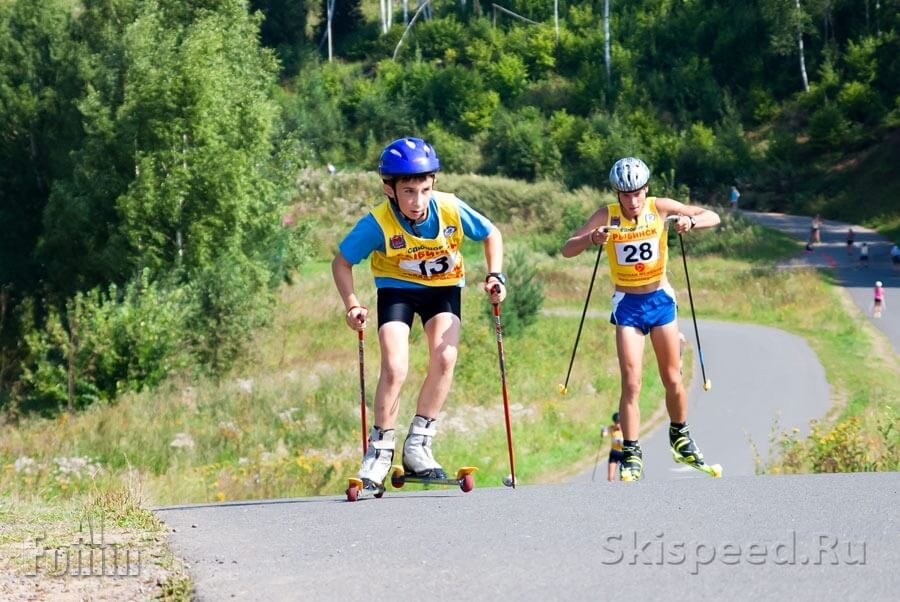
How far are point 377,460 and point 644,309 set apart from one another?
2545mm

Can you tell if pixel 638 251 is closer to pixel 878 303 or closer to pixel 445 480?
pixel 445 480

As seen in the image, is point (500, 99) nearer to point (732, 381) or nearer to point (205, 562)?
point (732, 381)

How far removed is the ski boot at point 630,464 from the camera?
33.9 feet

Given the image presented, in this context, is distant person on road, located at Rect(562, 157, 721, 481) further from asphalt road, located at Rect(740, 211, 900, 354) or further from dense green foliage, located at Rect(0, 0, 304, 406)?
asphalt road, located at Rect(740, 211, 900, 354)

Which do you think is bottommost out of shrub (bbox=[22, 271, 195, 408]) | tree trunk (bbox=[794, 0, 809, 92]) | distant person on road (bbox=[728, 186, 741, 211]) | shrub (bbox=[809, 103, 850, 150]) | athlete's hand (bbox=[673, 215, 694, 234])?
shrub (bbox=[22, 271, 195, 408])

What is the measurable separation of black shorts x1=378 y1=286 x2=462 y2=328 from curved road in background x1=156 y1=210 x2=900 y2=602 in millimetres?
1204

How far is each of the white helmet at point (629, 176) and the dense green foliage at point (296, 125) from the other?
77.5 feet

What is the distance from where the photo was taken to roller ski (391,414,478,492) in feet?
29.2

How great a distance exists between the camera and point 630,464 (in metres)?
10.4

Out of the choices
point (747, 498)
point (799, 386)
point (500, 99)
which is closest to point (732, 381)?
point (799, 386)

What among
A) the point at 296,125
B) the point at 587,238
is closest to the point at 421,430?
the point at 587,238

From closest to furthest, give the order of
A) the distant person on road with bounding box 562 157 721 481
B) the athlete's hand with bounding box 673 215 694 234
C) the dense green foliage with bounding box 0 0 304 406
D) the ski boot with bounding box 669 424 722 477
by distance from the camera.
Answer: the athlete's hand with bounding box 673 215 694 234, the distant person on road with bounding box 562 157 721 481, the ski boot with bounding box 669 424 722 477, the dense green foliage with bounding box 0 0 304 406

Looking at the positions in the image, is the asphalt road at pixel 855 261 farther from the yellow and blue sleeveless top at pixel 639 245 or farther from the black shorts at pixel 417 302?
the black shorts at pixel 417 302

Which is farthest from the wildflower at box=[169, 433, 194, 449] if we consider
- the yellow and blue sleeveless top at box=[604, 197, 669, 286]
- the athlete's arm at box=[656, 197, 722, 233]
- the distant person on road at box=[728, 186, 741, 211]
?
the distant person on road at box=[728, 186, 741, 211]
